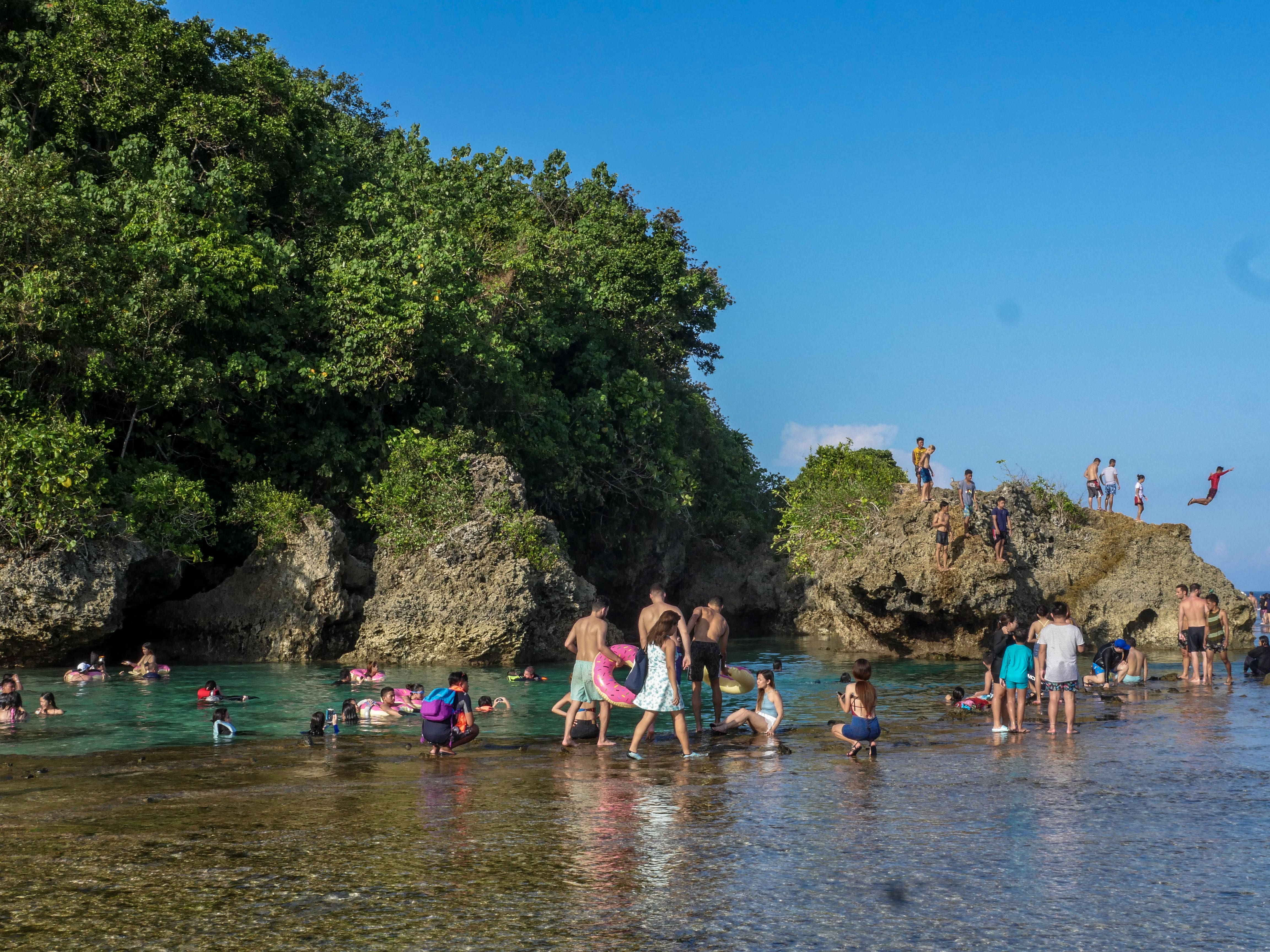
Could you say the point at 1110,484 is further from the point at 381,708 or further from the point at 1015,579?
the point at 381,708

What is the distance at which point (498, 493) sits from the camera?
2930 cm

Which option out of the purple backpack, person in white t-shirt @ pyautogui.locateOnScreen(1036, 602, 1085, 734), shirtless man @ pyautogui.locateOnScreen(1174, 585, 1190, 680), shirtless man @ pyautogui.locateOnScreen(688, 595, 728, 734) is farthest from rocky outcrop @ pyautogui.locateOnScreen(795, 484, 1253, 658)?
the purple backpack

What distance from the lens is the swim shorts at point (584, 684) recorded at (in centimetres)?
1423

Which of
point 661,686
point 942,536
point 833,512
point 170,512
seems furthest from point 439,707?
point 833,512

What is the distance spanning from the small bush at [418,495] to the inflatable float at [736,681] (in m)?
10.8

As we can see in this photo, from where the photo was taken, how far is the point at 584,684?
14352mm

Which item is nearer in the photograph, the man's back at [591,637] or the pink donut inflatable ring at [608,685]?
the pink donut inflatable ring at [608,685]

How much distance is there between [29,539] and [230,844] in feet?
61.0

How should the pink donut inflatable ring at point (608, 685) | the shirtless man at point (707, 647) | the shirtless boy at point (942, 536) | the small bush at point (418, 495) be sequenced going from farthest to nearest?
1. the shirtless boy at point (942, 536)
2. the small bush at point (418, 495)
3. the shirtless man at point (707, 647)
4. the pink donut inflatable ring at point (608, 685)

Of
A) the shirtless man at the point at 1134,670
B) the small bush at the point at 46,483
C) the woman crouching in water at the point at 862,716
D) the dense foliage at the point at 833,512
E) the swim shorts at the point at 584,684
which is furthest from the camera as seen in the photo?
A: the dense foliage at the point at 833,512

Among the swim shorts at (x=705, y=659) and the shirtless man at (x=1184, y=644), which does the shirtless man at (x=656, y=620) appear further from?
the shirtless man at (x=1184, y=644)

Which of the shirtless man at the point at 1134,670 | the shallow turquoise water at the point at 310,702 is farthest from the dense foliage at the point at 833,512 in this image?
the shirtless man at the point at 1134,670

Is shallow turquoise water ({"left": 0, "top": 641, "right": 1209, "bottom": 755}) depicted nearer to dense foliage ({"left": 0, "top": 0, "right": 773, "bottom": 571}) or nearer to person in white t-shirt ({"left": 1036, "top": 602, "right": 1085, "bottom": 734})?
person in white t-shirt ({"left": 1036, "top": 602, "right": 1085, "bottom": 734})

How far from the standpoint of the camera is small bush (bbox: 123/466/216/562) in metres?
→ 25.8
